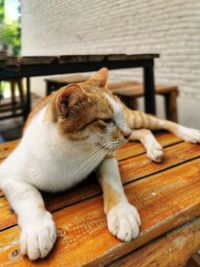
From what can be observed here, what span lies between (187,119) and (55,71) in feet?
4.77

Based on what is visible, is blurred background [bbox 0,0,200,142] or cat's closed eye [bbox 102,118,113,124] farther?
blurred background [bbox 0,0,200,142]

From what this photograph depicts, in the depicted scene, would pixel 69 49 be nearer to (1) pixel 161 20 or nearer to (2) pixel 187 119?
(1) pixel 161 20

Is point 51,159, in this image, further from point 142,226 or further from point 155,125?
point 155,125

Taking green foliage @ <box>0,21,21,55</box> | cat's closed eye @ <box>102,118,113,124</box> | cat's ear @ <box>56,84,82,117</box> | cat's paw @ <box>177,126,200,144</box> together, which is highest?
green foliage @ <box>0,21,21,55</box>

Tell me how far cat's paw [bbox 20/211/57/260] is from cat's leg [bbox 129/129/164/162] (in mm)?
557

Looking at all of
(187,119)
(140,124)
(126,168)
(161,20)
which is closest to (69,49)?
(161,20)

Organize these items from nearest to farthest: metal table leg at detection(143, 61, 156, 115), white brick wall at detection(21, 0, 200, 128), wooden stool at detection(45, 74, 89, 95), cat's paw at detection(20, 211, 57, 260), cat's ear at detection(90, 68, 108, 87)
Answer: cat's paw at detection(20, 211, 57, 260)
cat's ear at detection(90, 68, 108, 87)
metal table leg at detection(143, 61, 156, 115)
white brick wall at detection(21, 0, 200, 128)
wooden stool at detection(45, 74, 89, 95)

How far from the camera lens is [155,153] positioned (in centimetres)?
111

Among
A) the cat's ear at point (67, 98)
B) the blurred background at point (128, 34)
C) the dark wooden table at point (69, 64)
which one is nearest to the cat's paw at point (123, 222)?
the cat's ear at point (67, 98)

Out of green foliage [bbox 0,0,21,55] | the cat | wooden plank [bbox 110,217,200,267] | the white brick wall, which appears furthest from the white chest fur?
the white brick wall

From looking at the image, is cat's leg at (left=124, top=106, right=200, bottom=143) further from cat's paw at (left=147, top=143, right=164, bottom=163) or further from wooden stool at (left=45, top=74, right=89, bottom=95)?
wooden stool at (left=45, top=74, right=89, bottom=95)

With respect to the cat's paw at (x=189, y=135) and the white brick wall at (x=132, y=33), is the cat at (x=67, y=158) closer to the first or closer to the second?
the cat's paw at (x=189, y=135)

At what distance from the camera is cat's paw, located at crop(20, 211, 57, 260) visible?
617mm

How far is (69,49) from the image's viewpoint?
258 cm
